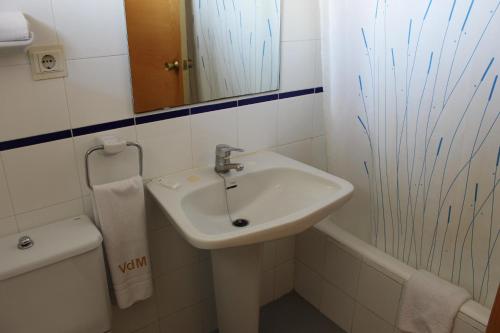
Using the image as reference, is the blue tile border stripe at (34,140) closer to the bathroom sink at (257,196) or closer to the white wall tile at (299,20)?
the bathroom sink at (257,196)

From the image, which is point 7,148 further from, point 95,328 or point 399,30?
point 399,30

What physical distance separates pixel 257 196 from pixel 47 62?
0.89m

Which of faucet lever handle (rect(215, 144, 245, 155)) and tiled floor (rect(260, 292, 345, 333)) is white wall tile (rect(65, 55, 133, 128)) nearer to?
faucet lever handle (rect(215, 144, 245, 155))

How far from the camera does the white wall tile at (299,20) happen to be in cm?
167

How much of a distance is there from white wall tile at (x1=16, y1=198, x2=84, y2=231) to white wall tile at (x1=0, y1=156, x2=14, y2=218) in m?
0.03

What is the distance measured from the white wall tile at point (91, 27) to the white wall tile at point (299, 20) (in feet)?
2.31

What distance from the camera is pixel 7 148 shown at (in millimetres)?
1180

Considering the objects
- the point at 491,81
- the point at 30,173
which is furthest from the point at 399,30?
the point at 30,173

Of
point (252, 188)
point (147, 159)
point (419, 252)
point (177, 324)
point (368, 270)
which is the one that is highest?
point (147, 159)

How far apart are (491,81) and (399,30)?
36 cm

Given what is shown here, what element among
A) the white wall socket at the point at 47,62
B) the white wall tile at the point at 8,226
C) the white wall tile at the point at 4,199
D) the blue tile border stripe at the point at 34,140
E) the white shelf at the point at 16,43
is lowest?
the white wall tile at the point at 8,226

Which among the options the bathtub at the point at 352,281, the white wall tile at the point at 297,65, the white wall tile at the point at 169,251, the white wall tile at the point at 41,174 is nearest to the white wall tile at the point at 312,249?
the bathtub at the point at 352,281

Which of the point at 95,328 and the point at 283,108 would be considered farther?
the point at 283,108

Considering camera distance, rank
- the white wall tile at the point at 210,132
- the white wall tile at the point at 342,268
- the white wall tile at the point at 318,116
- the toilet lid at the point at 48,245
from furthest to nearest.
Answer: the white wall tile at the point at 318,116
the white wall tile at the point at 342,268
the white wall tile at the point at 210,132
the toilet lid at the point at 48,245
